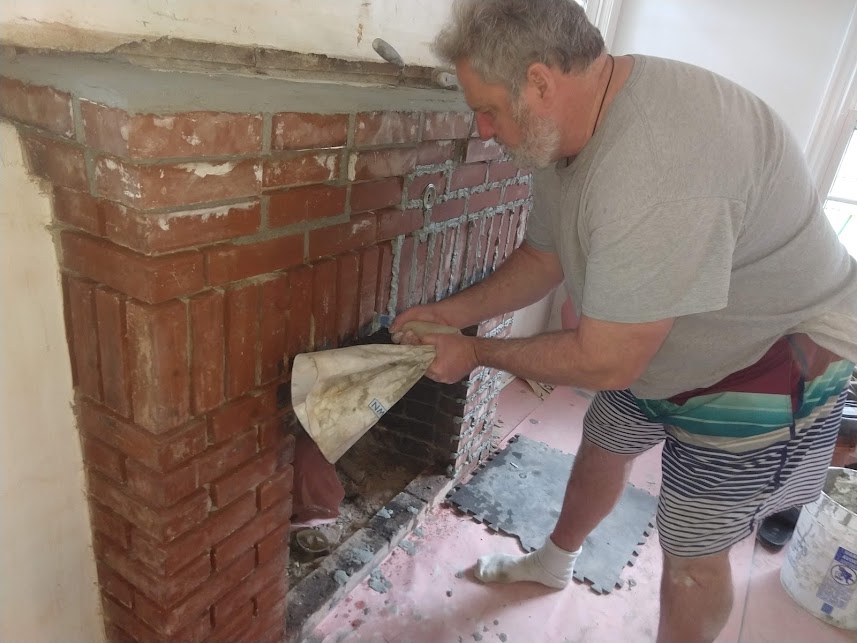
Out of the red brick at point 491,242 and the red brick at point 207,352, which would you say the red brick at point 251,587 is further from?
the red brick at point 491,242

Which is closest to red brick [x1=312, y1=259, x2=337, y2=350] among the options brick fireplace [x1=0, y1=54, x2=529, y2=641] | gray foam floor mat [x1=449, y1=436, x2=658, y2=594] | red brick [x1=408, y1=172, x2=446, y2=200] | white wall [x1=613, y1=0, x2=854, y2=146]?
brick fireplace [x1=0, y1=54, x2=529, y2=641]

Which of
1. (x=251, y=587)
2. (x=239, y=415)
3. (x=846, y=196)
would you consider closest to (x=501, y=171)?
(x=239, y=415)

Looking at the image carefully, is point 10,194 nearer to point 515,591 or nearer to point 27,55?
point 27,55

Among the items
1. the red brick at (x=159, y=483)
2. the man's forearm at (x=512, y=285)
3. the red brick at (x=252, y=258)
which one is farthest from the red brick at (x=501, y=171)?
the red brick at (x=159, y=483)

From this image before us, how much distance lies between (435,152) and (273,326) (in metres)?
0.62

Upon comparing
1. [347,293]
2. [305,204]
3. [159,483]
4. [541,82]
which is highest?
[541,82]

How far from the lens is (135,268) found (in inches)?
33.7

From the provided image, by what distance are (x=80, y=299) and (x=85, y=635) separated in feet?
2.47

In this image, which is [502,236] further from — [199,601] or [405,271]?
[199,601]

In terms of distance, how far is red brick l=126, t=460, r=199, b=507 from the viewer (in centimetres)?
99

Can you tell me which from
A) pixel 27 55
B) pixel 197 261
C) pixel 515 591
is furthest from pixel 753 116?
pixel 515 591

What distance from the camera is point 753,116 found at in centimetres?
113

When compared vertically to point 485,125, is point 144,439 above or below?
below

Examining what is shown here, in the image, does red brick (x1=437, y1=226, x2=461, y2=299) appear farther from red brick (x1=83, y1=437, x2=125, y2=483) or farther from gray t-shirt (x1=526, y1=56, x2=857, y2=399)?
red brick (x1=83, y1=437, x2=125, y2=483)
